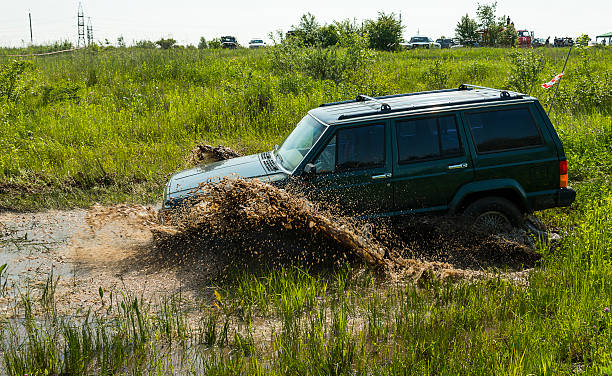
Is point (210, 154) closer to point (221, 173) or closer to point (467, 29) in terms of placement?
point (221, 173)

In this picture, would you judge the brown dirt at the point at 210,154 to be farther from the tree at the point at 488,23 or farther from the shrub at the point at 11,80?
the tree at the point at 488,23

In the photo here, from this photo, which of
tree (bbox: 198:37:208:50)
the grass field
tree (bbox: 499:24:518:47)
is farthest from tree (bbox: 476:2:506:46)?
the grass field

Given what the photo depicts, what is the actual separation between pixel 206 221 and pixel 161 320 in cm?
142

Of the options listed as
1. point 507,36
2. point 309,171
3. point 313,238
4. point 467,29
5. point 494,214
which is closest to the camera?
point 309,171

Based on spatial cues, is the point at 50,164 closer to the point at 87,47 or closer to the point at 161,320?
the point at 161,320

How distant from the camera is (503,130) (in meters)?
6.40

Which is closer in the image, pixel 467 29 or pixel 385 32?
pixel 385 32

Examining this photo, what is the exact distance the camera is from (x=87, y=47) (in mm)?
24344

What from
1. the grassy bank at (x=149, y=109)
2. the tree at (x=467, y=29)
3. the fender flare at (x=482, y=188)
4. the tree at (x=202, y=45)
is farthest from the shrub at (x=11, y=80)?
Answer: the tree at (x=467, y=29)

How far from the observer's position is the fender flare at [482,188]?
624cm

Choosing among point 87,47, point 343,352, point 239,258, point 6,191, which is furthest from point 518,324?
point 87,47

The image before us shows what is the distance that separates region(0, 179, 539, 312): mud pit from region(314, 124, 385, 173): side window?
0.56 m

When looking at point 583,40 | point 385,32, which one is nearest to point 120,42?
point 583,40

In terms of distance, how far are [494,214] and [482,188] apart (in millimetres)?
393
